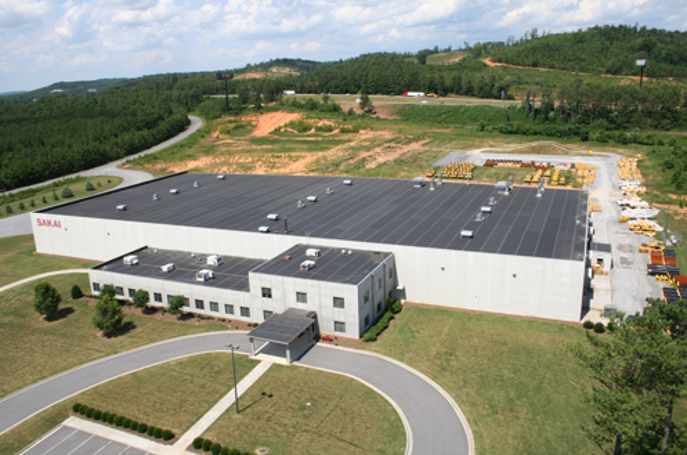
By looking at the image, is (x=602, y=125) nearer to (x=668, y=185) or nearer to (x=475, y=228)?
(x=668, y=185)

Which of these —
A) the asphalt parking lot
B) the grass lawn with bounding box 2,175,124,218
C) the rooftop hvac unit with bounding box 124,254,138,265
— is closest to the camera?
the asphalt parking lot

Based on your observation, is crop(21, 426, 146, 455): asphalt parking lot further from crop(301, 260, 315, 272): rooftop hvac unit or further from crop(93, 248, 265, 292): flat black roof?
crop(301, 260, 315, 272): rooftop hvac unit

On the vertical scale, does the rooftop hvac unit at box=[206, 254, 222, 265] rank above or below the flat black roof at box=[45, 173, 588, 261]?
below

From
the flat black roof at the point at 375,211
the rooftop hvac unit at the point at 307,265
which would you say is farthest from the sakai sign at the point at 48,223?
the rooftop hvac unit at the point at 307,265

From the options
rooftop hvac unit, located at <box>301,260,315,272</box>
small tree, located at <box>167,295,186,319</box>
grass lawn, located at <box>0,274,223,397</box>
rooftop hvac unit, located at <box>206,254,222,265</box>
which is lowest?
grass lawn, located at <box>0,274,223,397</box>

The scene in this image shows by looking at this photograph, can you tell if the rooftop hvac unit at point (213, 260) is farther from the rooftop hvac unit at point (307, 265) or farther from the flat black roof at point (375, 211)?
the rooftop hvac unit at point (307, 265)

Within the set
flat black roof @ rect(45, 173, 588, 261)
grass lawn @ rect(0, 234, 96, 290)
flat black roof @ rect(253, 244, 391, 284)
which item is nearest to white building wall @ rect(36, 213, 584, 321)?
flat black roof @ rect(45, 173, 588, 261)

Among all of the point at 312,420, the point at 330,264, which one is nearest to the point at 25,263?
the point at 330,264
